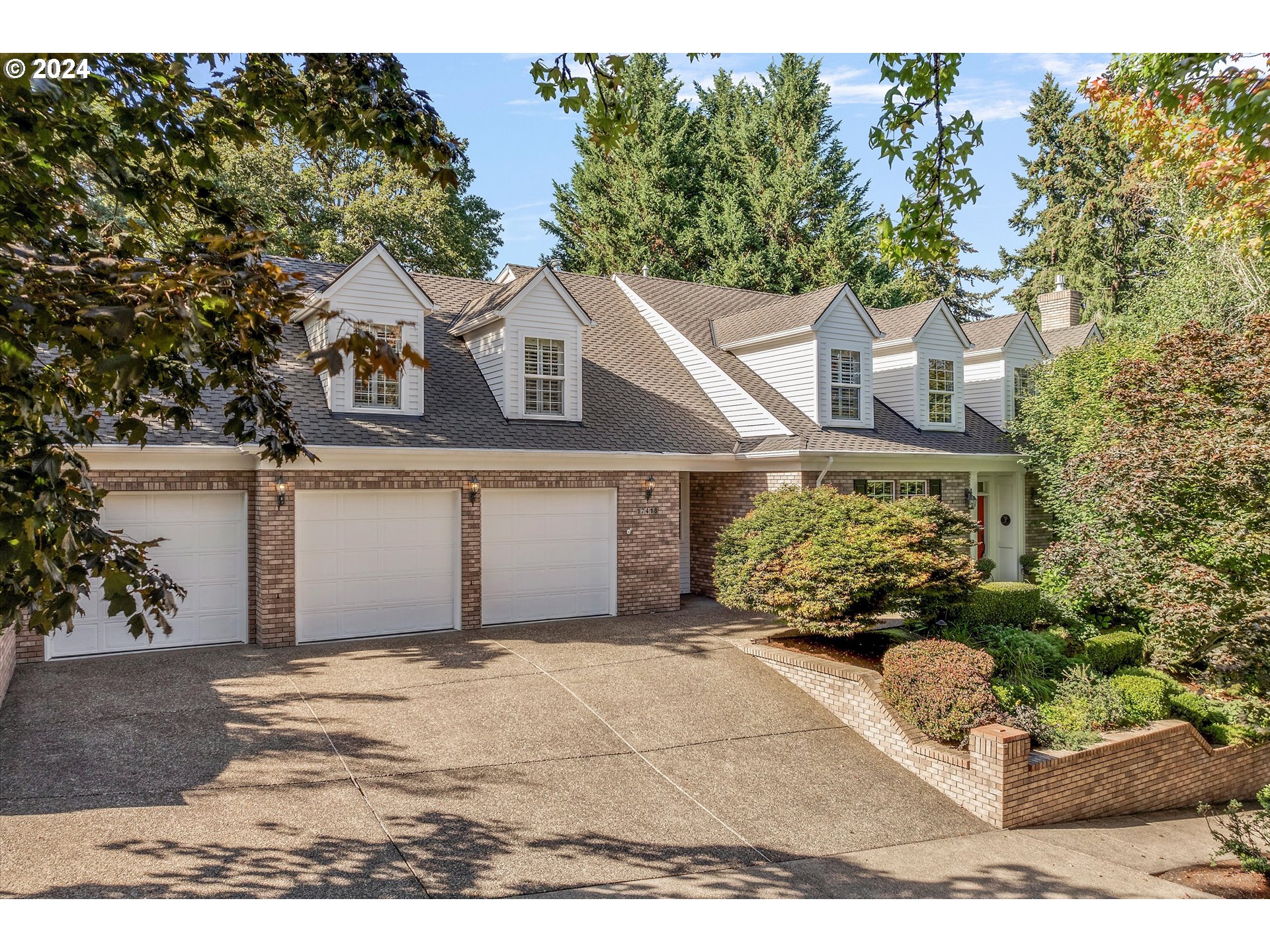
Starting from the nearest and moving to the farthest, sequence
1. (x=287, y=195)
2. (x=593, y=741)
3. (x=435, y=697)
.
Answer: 1. (x=593, y=741)
2. (x=435, y=697)
3. (x=287, y=195)

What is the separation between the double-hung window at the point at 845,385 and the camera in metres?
16.4

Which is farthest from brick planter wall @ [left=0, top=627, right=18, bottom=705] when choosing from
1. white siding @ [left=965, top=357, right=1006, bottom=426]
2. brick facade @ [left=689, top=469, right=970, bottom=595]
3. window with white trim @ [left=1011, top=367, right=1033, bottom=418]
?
window with white trim @ [left=1011, top=367, right=1033, bottom=418]

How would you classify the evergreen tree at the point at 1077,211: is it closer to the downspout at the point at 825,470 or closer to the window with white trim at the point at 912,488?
the window with white trim at the point at 912,488

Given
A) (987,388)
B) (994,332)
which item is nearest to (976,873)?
(987,388)

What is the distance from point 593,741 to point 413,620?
5.12 metres

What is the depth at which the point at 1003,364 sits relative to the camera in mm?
19469

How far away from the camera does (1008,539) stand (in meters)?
19.0

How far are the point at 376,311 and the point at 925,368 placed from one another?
1159 cm

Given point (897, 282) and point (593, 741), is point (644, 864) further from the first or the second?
point (897, 282)

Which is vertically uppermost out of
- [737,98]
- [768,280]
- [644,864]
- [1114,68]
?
[737,98]

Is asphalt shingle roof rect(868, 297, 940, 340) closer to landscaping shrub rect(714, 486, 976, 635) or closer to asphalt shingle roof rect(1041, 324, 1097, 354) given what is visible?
asphalt shingle roof rect(1041, 324, 1097, 354)

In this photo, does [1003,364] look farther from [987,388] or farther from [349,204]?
[349,204]

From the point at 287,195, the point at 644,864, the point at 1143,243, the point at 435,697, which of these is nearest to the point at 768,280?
the point at 1143,243

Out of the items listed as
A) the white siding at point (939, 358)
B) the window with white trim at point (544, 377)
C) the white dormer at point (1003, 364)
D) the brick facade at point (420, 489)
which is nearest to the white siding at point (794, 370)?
the white siding at point (939, 358)
